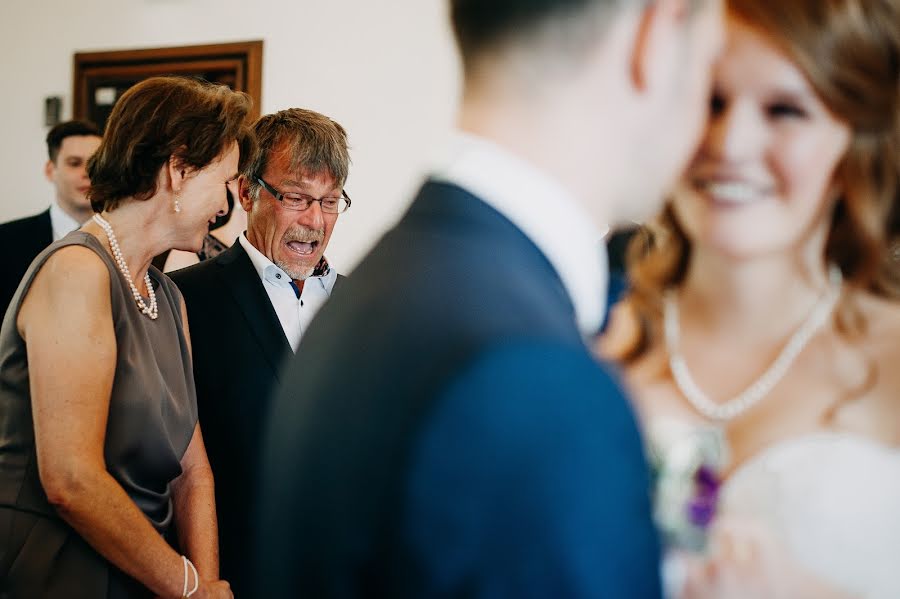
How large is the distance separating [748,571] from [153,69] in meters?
4.87

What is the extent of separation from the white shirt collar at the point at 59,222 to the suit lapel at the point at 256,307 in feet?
5.70

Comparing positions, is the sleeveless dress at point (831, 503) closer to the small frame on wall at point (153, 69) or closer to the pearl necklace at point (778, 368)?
the pearl necklace at point (778, 368)

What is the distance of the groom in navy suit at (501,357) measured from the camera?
0.76 metres

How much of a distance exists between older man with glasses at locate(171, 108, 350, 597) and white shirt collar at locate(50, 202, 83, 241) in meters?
1.53

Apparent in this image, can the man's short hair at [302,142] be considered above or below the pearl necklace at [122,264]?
above

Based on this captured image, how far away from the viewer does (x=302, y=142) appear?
2812 millimetres

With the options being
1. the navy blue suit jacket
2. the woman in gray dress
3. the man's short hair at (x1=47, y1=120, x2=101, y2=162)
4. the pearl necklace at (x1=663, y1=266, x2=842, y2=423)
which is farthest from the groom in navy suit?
the man's short hair at (x1=47, y1=120, x2=101, y2=162)

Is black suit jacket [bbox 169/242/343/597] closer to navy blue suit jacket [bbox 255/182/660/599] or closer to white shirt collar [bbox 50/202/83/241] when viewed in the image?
navy blue suit jacket [bbox 255/182/660/599]

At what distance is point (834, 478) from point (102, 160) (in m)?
1.62

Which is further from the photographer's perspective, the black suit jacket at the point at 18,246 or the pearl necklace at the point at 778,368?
the black suit jacket at the point at 18,246

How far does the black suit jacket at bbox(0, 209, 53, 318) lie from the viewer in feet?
12.7

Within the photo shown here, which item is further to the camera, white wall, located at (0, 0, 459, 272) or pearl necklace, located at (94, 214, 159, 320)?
white wall, located at (0, 0, 459, 272)

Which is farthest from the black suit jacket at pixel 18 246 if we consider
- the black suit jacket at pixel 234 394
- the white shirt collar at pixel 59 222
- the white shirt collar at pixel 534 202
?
the white shirt collar at pixel 534 202

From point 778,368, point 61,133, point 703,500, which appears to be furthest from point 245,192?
point 703,500
